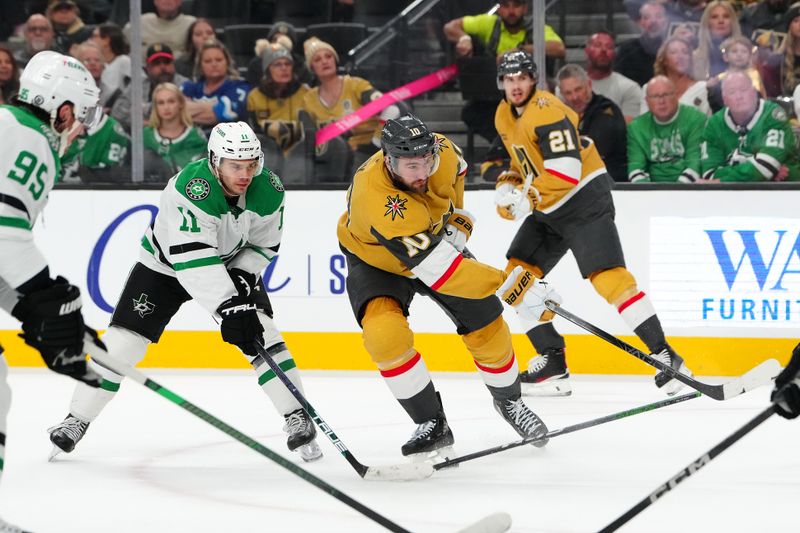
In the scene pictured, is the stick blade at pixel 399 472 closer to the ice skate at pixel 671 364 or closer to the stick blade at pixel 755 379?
the stick blade at pixel 755 379

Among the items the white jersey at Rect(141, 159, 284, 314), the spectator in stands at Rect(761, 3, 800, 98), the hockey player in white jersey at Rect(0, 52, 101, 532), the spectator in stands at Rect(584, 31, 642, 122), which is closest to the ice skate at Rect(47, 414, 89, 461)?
the white jersey at Rect(141, 159, 284, 314)

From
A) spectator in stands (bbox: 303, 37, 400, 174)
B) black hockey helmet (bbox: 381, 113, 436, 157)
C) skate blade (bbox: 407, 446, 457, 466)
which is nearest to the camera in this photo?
black hockey helmet (bbox: 381, 113, 436, 157)

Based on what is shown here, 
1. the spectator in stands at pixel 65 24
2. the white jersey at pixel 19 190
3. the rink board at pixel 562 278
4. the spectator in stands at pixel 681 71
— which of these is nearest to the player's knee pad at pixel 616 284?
the rink board at pixel 562 278

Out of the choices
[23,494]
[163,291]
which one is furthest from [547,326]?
[23,494]

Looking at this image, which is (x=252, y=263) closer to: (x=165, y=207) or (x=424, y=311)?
(x=165, y=207)

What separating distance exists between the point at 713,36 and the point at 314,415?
9.51 ft

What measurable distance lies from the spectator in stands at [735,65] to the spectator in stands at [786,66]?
0.04 m

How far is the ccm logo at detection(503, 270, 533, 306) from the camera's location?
376cm

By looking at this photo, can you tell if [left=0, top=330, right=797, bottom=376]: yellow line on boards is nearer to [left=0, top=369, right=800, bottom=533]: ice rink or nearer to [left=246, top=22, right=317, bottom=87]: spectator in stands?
[left=0, top=369, right=800, bottom=533]: ice rink

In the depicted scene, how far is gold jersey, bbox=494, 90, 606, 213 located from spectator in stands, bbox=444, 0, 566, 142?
526mm

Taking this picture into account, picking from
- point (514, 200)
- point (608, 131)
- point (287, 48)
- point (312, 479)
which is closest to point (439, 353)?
point (514, 200)

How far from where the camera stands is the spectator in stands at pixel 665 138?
17.6ft

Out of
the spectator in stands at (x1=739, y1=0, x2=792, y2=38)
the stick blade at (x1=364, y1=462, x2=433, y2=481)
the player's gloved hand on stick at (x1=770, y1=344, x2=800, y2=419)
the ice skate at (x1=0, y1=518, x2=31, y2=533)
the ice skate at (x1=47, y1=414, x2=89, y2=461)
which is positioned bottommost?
the ice skate at (x1=47, y1=414, x2=89, y2=461)

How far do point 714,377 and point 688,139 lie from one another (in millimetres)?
1085
